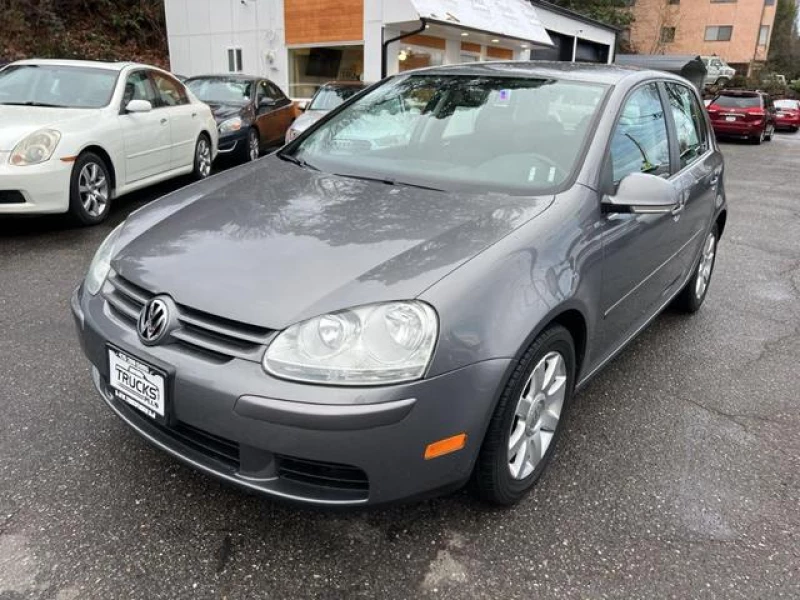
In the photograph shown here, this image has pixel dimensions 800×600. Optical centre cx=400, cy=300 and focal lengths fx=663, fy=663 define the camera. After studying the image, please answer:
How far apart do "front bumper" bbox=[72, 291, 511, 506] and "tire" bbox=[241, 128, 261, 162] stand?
26.5 ft

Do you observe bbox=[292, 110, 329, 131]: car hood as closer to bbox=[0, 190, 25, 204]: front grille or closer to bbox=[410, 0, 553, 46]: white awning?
bbox=[0, 190, 25, 204]: front grille

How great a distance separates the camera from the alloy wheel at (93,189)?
18.8 ft

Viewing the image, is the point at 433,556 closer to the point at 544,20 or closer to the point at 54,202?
the point at 54,202

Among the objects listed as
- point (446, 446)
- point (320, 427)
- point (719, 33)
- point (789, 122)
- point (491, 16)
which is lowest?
point (789, 122)

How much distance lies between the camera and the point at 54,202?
213 inches

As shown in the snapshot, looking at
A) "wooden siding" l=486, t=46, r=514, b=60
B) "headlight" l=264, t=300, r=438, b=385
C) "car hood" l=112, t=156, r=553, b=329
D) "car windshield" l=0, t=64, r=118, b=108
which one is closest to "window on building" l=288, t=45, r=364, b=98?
"wooden siding" l=486, t=46, r=514, b=60

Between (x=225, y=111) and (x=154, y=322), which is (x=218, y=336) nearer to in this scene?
(x=154, y=322)

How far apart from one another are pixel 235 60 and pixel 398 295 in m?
18.1

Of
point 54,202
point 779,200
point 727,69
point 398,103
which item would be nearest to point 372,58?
point 779,200

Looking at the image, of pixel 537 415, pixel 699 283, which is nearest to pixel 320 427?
pixel 537 415

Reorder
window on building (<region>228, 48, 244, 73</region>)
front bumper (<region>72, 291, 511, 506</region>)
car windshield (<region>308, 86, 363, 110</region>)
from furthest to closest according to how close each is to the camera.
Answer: window on building (<region>228, 48, 244, 73</region>)
car windshield (<region>308, 86, 363, 110</region>)
front bumper (<region>72, 291, 511, 506</region>)

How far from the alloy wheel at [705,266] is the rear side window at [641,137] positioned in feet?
3.84

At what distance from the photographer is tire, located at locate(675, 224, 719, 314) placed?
14.1 ft

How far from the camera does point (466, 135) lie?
9.91 ft
